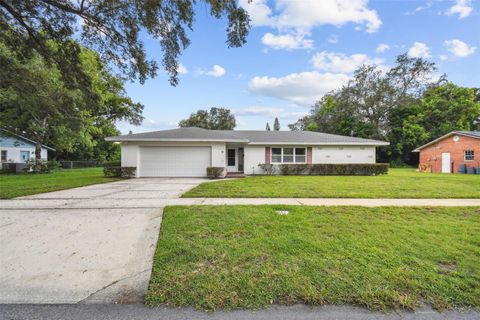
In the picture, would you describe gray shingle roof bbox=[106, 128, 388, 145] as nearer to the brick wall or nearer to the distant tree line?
the brick wall

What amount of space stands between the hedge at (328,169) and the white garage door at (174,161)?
14.9 ft

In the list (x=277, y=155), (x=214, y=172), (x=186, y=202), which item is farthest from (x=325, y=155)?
(x=186, y=202)

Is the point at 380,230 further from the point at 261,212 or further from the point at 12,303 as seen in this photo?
the point at 12,303

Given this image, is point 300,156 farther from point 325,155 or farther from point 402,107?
point 402,107

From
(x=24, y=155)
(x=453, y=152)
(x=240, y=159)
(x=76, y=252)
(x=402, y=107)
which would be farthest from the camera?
(x=402, y=107)

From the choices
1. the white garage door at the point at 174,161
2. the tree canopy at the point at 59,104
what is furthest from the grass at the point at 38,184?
the tree canopy at the point at 59,104

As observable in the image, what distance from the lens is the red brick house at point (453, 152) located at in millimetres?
19219

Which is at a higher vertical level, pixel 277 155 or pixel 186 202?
pixel 277 155

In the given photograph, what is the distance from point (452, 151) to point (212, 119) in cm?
3487

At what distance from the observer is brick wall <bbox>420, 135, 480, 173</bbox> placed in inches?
754

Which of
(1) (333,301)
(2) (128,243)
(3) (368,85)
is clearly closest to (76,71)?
(2) (128,243)

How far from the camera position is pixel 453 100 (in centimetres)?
2952

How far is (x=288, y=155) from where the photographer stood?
17.5 meters

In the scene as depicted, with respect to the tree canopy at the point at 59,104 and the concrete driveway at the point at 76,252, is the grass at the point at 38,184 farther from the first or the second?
the tree canopy at the point at 59,104
